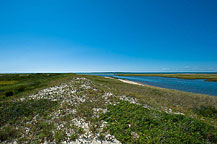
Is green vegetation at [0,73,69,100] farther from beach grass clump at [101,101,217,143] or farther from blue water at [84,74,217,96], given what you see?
blue water at [84,74,217,96]

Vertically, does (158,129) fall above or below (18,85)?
below

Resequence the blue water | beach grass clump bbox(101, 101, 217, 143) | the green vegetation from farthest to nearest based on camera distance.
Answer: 1. the blue water
2. the green vegetation
3. beach grass clump bbox(101, 101, 217, 143)

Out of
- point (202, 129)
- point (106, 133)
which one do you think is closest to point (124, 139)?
point (106, 133)

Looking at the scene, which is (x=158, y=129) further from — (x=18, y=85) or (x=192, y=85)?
(x=192, y=85)

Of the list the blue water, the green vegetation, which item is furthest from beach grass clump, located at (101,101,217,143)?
the blue water

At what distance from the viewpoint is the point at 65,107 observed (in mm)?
10844

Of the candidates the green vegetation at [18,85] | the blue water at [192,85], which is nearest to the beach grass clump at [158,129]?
the green vegetation at [18,85]

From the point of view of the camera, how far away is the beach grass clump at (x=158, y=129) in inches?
227

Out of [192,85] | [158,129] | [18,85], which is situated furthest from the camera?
[192,85]

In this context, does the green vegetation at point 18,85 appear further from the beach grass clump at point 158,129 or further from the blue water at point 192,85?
the blue water at point 192,85

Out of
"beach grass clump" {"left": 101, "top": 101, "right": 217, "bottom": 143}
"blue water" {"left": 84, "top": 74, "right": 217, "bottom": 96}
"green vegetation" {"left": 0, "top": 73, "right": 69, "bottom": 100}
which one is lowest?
"blue water" {"left": 84, "top": 74, "right": 217, "bottom": 96}

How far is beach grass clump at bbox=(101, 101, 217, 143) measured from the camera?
18.9 ft

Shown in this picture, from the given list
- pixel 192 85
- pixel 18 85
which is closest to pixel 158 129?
pixel 18 85

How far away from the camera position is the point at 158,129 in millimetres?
6535
